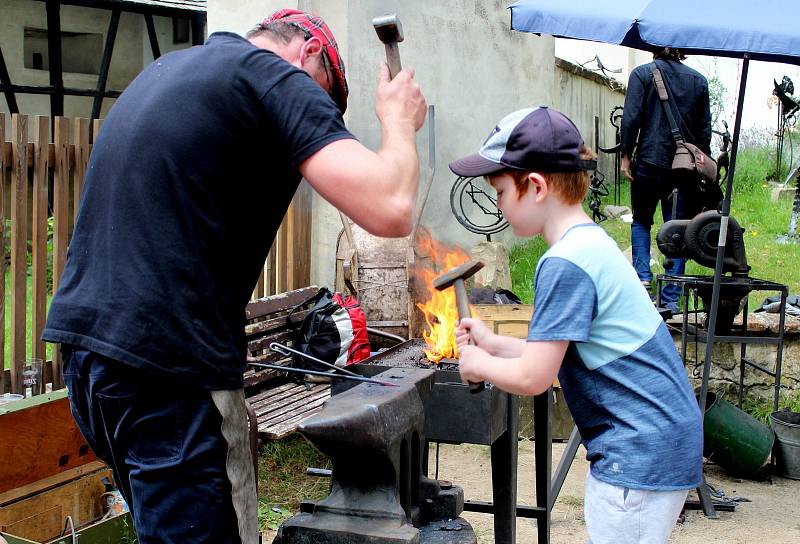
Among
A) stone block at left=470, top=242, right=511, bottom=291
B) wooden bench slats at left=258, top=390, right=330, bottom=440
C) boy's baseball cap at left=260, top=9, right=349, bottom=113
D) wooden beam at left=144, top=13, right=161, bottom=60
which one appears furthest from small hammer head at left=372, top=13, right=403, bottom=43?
wooden beam at left=144, top=13, right=161, bottom=60

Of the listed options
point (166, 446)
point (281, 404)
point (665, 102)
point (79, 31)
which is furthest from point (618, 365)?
point (79, 31)

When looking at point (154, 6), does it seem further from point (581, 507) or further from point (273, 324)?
point (581, 507)

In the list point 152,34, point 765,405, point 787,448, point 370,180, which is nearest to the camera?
point 370,180

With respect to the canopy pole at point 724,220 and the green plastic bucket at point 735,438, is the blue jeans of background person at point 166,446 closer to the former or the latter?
the canopy pole at point 724,220

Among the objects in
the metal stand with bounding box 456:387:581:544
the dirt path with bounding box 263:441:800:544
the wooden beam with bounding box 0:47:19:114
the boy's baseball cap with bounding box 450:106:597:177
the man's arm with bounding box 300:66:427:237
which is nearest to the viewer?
the man's arm with bounding box 300:66:427:237

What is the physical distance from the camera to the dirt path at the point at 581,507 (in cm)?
491

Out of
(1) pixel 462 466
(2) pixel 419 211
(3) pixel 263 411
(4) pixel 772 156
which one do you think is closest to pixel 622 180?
(4) pixel 772 156

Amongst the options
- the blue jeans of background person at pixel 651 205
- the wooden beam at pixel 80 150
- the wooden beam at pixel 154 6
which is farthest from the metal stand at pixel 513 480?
the wooden beam at pixel 154 6

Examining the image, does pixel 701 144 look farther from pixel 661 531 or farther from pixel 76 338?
pixel 76 338

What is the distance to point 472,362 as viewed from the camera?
7.95 ft

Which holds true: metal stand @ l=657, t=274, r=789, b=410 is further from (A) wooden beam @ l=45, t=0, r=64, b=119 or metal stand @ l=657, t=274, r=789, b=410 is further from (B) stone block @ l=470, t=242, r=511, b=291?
(A) wooden beam @ l=45, t=0, r=64, b=119

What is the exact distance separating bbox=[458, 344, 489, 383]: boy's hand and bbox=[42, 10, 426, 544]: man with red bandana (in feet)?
1.61

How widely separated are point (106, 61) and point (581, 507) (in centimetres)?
902

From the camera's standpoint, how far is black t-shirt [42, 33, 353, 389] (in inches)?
79.0
